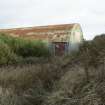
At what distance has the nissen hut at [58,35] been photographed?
23.7 meters

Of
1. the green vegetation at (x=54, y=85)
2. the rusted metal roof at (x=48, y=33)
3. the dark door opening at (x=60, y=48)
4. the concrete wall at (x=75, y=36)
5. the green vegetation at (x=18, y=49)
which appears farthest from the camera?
the rusted metal roof at (x=48, y=33)

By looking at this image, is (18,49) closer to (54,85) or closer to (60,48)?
(60,48)

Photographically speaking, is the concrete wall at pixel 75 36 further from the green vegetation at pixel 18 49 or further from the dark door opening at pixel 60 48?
the green vegetation at pixel 18 49

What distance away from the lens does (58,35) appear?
25062mm

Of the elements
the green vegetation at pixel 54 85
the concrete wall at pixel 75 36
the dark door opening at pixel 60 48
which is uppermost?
the concrete wall at pixel 75 36

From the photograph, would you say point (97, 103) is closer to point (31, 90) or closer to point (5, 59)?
point (31, 90)

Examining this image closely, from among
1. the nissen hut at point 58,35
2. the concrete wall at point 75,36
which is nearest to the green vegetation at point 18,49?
the nissen hut at point 58,35

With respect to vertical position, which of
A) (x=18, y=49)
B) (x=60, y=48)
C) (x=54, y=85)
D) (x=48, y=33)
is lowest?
(x=54, y=85)

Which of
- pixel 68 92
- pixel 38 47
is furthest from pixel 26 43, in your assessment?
pixel 68 92

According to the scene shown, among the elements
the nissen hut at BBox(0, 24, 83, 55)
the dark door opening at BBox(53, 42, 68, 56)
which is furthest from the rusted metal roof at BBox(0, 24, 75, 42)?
the dark door opening at BBox(53, 42, 68, 56)

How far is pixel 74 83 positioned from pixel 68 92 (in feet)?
1.70

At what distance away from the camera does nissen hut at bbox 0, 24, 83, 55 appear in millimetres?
23691

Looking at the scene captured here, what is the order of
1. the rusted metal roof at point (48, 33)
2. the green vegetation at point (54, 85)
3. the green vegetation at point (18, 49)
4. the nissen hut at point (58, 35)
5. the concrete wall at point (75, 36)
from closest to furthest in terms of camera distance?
the green vegetation at point (54, 85) < the green vegetation at point (18, 49) < the nissen hut at point (58, 35) < the concrete wall at point (75, 36) < the rusted metal roof at point (48, 33)

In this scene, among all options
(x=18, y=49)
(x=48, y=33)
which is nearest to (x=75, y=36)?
(x=48, y=33)
